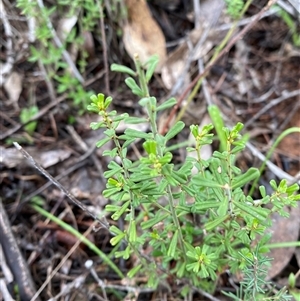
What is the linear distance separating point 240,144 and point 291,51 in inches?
64.6

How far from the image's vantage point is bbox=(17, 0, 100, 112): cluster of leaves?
2.10m

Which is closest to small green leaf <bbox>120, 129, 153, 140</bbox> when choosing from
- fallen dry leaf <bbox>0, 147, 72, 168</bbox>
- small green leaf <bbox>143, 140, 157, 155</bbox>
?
small green leaf <bbox>143, 140, 157, 155</bbox>

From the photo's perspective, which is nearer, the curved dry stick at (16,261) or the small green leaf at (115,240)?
the small green leaf at (115,240)

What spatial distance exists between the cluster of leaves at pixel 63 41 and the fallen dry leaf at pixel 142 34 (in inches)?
9.2

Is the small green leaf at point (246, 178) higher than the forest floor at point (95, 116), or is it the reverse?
the small green leaf at point (246, 178)

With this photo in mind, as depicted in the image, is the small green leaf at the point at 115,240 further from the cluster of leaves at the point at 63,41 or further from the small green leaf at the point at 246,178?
the cluster of leaves at the point at 63,41

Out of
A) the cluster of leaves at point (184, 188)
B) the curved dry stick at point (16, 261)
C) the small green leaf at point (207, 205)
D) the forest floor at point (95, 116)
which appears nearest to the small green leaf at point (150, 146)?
the cluster of leaves at point (184, 188)

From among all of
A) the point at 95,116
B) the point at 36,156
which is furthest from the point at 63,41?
the point at 36,156

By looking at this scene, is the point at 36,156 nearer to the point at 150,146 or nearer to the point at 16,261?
the point at 16,261

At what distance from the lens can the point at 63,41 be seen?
243 centimetres

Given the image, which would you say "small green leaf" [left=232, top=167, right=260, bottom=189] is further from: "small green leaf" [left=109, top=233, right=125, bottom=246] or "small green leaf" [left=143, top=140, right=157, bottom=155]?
"small green leaf" [left=109, top=233, right=125, bottom=246]

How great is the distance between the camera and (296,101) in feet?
8.18

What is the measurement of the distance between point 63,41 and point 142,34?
45cm

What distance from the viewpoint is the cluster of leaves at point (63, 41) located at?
6.90 feet
